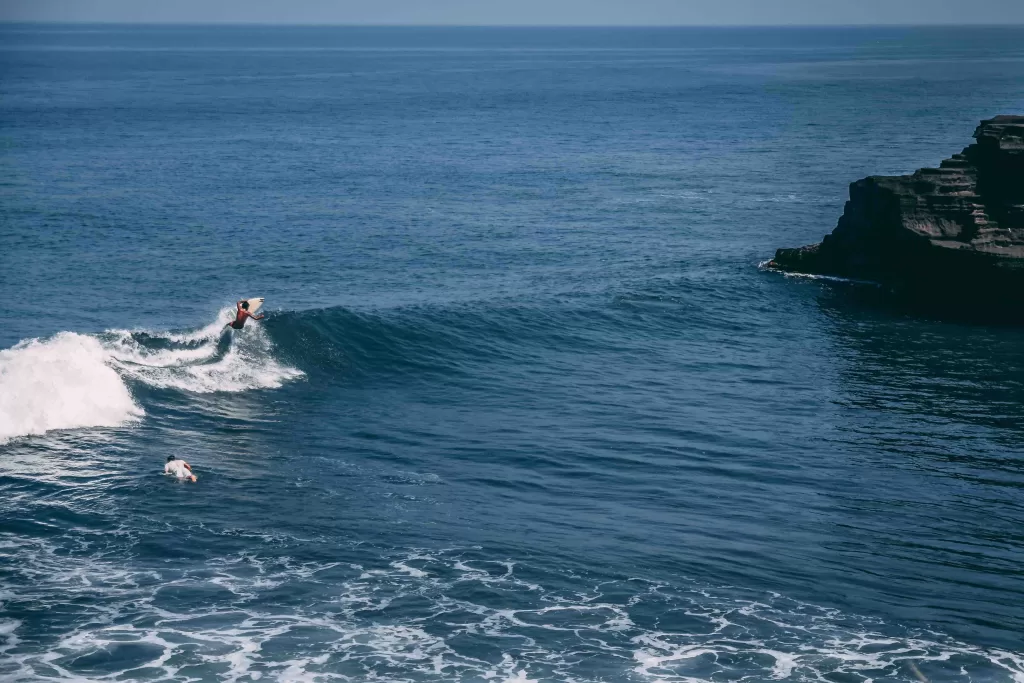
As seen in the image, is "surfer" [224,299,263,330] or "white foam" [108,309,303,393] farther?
"white foam" [108,309,303,393]

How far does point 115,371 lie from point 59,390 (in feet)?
12.4

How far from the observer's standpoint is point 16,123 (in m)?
130

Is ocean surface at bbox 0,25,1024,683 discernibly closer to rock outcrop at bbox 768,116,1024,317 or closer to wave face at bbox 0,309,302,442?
wave face at bbox 0,309,302,442

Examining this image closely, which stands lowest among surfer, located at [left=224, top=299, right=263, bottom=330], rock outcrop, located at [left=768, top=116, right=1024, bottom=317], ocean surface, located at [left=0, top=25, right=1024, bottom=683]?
ocean surface, located at [left=0, top=25, right=1024, bottom=683]

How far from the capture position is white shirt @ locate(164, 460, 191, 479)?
35.9 metres

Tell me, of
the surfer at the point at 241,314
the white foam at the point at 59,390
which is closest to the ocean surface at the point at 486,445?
the white foam at the point at 59,390

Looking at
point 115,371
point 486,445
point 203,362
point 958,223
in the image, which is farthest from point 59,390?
point 958,223

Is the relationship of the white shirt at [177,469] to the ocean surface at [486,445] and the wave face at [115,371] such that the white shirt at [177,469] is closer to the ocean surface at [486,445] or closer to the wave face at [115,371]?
the ocean surface at [486,445]

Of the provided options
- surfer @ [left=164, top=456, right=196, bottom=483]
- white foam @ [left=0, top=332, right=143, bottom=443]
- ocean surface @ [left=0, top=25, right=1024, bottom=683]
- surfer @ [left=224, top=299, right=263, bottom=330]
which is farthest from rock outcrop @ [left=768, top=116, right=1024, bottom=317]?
surfer @ [left=164, top=456, right=196, bottom=483]

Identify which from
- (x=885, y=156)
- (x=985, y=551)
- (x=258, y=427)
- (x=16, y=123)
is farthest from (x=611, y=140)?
(x=985, y=551)

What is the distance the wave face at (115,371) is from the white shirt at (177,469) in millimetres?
7054

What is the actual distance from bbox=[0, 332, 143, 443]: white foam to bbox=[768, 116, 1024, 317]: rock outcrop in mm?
38413

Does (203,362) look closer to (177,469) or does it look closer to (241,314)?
(241,314)

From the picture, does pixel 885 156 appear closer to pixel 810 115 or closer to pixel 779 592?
pixel 810 115
